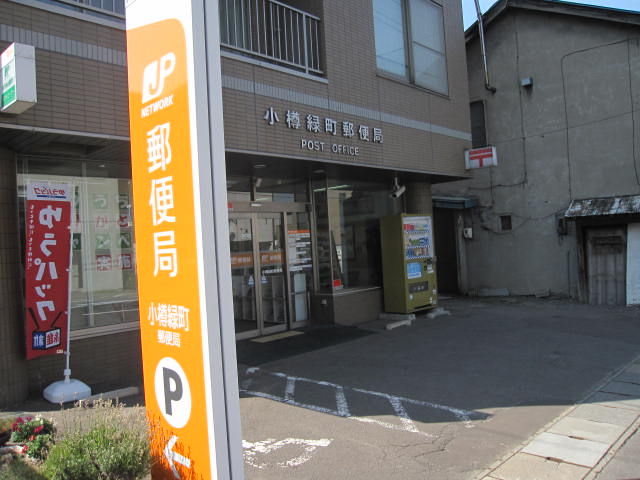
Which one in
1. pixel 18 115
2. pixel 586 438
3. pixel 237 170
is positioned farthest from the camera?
pixel 237 170

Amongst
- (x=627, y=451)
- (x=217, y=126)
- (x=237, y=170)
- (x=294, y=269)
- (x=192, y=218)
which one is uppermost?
(x=237, y=170)

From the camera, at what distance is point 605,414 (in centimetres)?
528

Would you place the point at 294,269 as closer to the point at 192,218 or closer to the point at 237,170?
the point at 237,170

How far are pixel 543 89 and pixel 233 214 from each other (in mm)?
9451

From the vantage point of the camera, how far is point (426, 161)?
10914 millimetres

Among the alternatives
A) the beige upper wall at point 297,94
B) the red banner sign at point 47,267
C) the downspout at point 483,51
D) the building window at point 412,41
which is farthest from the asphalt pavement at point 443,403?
the downspout at point 483,51

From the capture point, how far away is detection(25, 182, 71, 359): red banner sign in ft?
19.6

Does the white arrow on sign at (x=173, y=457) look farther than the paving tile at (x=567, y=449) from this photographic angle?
No

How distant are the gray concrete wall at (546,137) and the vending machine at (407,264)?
3.86 meters

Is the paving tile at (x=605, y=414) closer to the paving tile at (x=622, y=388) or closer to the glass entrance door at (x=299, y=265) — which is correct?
the paving tile at (x=622, y=388)

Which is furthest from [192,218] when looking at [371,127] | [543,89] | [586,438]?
[543,89]

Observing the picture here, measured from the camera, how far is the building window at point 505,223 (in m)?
14.3

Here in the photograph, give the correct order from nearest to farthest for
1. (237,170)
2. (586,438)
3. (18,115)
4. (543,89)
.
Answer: (586,438) < (18,115) < (237,170) < (543,89)

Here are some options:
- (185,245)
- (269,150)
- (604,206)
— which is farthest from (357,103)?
(185,245)
